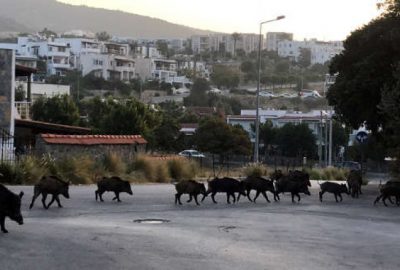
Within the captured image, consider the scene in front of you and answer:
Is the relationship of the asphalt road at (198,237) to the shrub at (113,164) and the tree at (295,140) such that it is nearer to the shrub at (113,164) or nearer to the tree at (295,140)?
the shrub at (113,164)

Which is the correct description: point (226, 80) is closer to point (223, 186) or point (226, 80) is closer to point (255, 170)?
point (255, 170)

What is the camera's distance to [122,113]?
59.8 m

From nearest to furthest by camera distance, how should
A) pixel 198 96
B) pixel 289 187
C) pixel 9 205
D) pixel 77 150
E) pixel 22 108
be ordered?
1. pixel 9 205
2. pixel 289 187
3. pixel 77 150
4. pixel 22 108
5. pixel 198 96

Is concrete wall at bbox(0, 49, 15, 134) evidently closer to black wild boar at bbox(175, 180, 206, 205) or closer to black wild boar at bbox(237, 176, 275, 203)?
black wild boar at bbox(237, 176, 275, 203)

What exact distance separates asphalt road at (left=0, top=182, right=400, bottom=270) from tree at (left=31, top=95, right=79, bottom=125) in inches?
1691

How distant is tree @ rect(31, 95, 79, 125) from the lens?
61.2m

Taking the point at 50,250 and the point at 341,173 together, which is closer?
the point at 50,250

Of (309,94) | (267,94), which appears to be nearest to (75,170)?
(309,94)

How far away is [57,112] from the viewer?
61.3 metres

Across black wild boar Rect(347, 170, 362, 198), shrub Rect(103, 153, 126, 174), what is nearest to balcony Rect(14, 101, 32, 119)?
shrub Rect(103, 153, 126, 174)

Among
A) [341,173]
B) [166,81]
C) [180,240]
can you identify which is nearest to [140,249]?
[180,240]

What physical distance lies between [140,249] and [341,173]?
34460 millimetres

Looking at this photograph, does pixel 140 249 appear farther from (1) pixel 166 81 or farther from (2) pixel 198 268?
(1) pixel 166 81

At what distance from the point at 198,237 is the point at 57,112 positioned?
50.9 m
